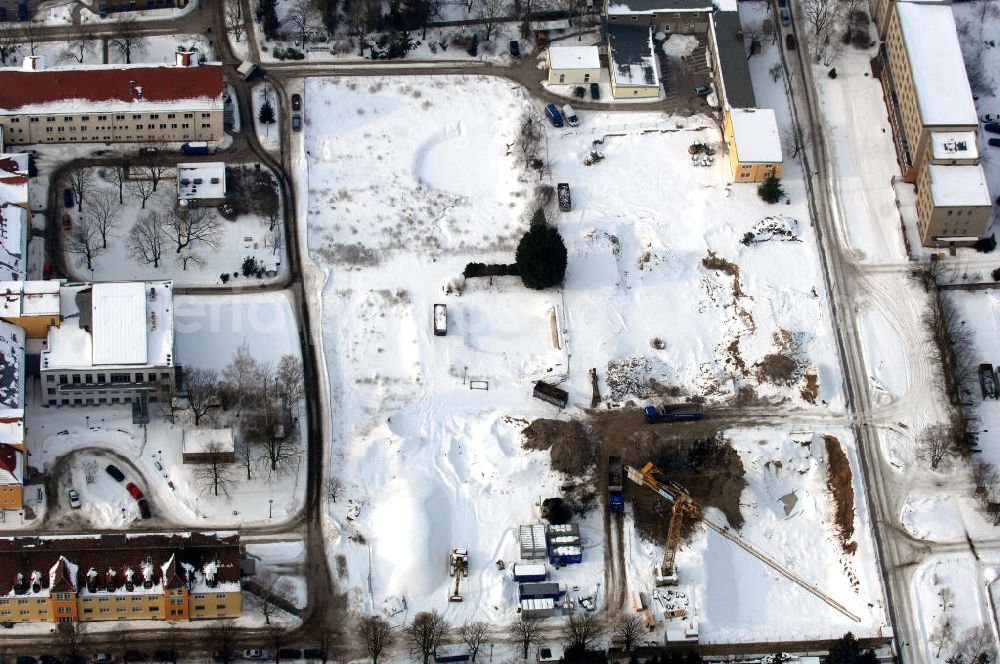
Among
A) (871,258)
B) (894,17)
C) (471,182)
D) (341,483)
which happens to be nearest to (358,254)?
(471,182)

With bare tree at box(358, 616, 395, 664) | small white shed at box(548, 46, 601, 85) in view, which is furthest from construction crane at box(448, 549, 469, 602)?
small white shed at box(548, 46, 601, 85)

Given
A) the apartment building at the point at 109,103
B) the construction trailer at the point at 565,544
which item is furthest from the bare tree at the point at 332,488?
the apartment building at the point at 109,103

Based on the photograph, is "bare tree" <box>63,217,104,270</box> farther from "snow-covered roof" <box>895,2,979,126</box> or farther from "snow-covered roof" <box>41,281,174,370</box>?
"snow-covered roof" <box>895,2,979,126</box>

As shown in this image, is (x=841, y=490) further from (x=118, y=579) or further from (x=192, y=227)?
(x=192, y=227)

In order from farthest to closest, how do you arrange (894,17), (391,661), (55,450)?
(894,17), (55,450), (391,661)

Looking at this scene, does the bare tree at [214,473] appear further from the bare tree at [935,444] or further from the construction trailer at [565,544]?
the bare tree at [935,444]

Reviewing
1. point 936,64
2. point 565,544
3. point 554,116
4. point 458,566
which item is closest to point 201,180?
point 554,116

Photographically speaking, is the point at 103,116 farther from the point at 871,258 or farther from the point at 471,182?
the point at 871,258
